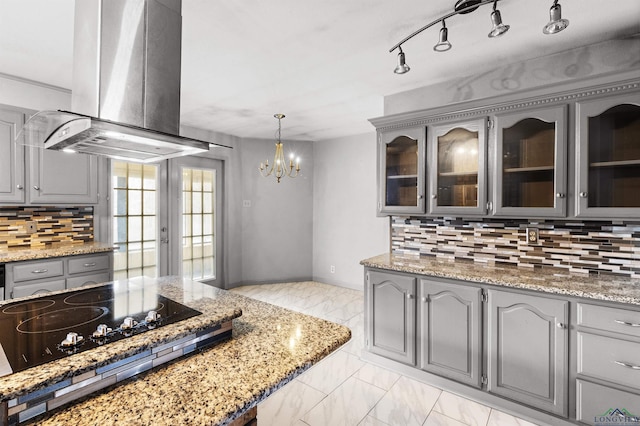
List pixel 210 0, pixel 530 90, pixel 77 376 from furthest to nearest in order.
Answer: pixel 530 90 < pixel 210 0 < pixel 77 376

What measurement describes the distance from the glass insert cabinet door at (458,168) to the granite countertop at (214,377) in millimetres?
1714

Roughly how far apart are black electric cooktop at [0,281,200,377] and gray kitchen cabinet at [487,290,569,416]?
190 cm

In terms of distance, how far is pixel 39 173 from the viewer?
2900mm

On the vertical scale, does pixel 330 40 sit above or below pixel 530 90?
above

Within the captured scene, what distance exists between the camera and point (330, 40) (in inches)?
87.8

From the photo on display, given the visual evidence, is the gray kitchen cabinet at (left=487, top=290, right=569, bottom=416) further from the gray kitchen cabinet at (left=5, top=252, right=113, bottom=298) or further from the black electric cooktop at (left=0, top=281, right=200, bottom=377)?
the gray kitchen cabinet at (left=5, top=252, right=113, bottom=298)

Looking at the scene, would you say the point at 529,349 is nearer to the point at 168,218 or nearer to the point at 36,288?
the point at 36,288

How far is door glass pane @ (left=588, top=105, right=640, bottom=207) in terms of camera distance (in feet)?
6.50

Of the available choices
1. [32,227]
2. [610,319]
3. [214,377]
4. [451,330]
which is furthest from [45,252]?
[610,319]

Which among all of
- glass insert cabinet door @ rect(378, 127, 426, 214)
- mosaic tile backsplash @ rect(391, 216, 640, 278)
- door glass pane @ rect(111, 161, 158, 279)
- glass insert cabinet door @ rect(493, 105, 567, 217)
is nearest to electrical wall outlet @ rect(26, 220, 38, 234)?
door glass pane @ rect(111, 161, 158, 279)

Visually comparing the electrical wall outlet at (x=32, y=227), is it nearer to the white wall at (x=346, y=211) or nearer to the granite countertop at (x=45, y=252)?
the granite countertop at (x=45, y=252)

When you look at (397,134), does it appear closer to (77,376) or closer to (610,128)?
(610,128)

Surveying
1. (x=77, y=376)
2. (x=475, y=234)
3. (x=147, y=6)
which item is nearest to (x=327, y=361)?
(x=475, y=234)

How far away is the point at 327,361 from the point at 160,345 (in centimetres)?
207
